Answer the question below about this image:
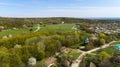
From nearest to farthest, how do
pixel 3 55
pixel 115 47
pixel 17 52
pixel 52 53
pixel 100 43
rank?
1. pixel 3 55
2. pixel 17 52
3. pixel 52 53
4. pixel 115 47
5. pixel 100 43

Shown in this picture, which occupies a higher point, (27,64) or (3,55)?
(3,55)

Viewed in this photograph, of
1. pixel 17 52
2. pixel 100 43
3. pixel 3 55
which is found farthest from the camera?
pixel 100 43

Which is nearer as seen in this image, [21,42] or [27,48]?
[27,48]

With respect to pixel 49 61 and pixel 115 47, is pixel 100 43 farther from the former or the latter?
pixel 49 61

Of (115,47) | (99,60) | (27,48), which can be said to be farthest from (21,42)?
(115,47)

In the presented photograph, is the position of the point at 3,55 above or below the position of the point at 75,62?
above

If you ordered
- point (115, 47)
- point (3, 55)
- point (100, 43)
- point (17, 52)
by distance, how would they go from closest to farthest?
1. point (3, 55)
2. point (17, 52)
3. point (115, 47)
4. point (100, 43)

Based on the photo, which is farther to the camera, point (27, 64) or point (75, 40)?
point (75, 40)

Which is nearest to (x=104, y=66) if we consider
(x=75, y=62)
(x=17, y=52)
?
(x=75, y=62)

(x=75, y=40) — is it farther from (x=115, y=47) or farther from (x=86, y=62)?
(x=86, y=62)
